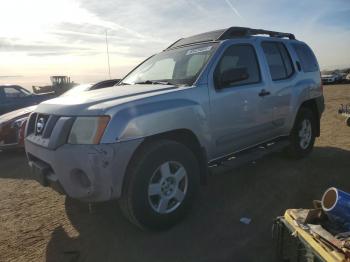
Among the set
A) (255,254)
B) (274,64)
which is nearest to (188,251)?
(255,254)

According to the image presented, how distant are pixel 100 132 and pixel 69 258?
120 cm

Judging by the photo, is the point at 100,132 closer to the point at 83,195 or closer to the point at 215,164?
the point at 83,195

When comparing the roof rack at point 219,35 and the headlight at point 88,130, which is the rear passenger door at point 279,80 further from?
the headlight at point 88,130

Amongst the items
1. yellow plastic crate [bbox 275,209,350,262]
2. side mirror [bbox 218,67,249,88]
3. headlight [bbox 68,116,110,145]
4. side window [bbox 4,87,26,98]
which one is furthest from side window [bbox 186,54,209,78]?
side window [bbox 4,87,26,98]

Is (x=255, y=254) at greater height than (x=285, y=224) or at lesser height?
lesser

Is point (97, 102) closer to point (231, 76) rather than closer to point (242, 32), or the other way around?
point (231, 76)

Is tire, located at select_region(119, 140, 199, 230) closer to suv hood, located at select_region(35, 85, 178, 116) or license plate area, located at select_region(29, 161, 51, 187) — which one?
suv hood, located at select_region(35, 85, 178, 116)

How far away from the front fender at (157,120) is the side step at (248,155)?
1.62ft

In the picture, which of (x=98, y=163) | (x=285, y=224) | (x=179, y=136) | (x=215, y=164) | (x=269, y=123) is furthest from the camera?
(x=269, y=123)

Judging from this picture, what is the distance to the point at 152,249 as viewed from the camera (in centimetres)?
336

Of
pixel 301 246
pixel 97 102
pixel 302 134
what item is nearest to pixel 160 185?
pixel 97 102

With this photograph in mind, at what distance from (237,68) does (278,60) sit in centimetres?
155

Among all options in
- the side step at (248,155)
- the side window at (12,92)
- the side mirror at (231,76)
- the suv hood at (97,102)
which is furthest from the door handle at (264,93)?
the side window at (12,92)

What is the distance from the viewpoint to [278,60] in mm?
5375
